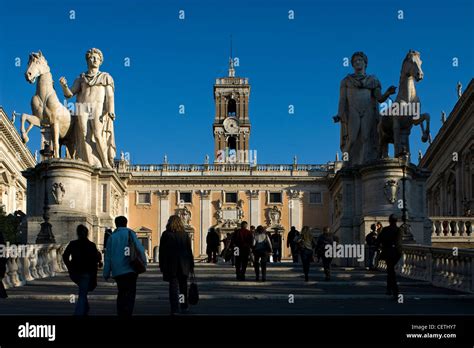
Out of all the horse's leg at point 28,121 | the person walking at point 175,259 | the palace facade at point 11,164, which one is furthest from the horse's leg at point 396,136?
the palace facade at point 11,164

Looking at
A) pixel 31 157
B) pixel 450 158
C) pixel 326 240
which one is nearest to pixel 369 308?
pixel 326 240

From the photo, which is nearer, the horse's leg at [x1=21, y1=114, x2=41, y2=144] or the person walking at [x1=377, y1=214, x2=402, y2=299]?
the person walking at [x1=377, y1=214, x2=402, y2=299]

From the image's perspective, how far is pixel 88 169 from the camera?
28719mm

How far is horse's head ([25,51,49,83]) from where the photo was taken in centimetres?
2859

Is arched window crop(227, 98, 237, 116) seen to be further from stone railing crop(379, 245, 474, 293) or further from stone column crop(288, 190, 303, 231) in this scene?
stone railing crop(379, 245, 474, 293)

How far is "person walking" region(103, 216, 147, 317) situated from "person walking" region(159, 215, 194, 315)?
118 centimetres

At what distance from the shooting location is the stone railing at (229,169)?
7625 centimetres

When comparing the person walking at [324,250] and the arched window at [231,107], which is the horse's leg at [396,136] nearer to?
the person walking at [324,250]

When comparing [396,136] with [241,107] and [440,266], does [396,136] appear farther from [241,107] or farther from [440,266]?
[241,107]

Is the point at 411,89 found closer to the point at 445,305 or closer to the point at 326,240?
the point at 326,240

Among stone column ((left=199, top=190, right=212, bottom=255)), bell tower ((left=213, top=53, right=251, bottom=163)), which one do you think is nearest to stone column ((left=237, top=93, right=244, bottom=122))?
bell tower ((left=213, top=53, right=251, bottom=163))

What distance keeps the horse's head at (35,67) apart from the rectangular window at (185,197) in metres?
47.6

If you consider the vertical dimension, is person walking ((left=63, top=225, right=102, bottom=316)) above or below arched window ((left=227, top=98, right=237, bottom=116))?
below

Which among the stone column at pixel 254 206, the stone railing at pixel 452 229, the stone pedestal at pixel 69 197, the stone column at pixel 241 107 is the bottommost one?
the stone railing at pixel 452 229
